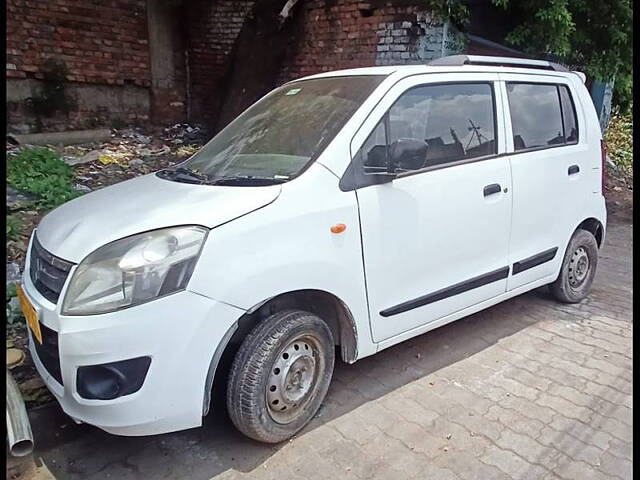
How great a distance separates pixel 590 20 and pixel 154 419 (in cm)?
642

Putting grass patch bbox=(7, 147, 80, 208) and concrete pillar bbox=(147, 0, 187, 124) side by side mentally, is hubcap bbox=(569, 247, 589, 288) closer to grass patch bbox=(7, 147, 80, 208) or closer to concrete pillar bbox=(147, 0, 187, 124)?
grass patch bbox=(7, 147, 80, 208)

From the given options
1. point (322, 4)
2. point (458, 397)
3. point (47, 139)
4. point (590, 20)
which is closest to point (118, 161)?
point (47, 139)

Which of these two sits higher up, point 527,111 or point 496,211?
point 527,111

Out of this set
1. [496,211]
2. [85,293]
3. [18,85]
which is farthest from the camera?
[18,85]

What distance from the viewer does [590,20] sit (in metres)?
6.00

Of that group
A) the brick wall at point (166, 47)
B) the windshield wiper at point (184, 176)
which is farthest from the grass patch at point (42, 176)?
the windshield wiper at point (184, 176)

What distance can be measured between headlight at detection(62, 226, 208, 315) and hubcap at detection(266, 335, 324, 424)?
0.67 m

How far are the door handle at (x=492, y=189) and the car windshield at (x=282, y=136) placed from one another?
96 cm

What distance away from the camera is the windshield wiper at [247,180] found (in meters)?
2.46

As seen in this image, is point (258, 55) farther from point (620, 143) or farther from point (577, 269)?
→ point (620, 143)

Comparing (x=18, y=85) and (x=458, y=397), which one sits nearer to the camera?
(x=458, y=397)

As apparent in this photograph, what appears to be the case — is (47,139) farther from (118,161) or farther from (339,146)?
(339,146)

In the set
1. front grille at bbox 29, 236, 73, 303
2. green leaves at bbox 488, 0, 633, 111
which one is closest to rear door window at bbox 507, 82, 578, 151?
green leaves at bbox 488, 0, 633, 111

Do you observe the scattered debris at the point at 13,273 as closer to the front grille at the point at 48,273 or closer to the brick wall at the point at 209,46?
the front grille at the point at 48,273
